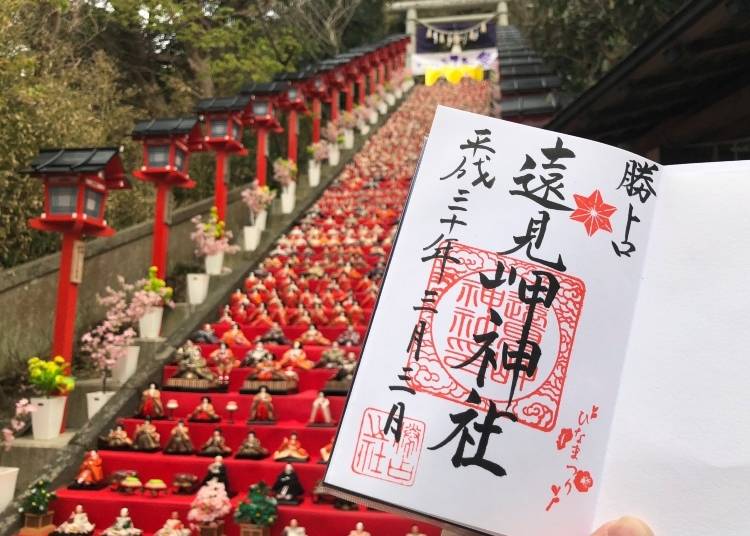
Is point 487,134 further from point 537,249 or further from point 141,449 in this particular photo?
point 141,449

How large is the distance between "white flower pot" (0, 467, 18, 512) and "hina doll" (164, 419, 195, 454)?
3.37 ft

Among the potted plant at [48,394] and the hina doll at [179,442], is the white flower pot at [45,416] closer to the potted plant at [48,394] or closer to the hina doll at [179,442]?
the potted plant at [48,394]

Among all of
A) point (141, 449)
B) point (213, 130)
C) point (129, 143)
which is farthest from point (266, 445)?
point (129, 143)

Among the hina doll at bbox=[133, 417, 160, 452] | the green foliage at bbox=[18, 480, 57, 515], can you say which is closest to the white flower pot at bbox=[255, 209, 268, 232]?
the hina doll at bbox=[133, 417, 160, 452]

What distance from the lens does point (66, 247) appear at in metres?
5.79

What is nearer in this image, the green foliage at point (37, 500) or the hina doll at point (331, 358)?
the green foliage at point (37, 500)

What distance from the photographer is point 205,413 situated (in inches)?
212

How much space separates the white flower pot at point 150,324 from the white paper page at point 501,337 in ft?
19.7

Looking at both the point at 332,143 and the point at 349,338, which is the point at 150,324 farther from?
the point at 332,143

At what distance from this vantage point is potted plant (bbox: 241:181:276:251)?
973cm

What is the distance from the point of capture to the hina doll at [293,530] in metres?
3.97

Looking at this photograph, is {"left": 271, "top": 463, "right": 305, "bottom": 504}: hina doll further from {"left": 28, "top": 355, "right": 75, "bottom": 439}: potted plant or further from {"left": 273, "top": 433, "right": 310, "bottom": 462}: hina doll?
{"left": 28, "top": 355, "right": 75, "bottom": 439}: potted plant

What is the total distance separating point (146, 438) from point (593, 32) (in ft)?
26.7

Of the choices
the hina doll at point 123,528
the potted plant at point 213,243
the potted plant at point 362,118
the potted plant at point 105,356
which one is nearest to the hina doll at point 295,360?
the potted plant at point 105,356
